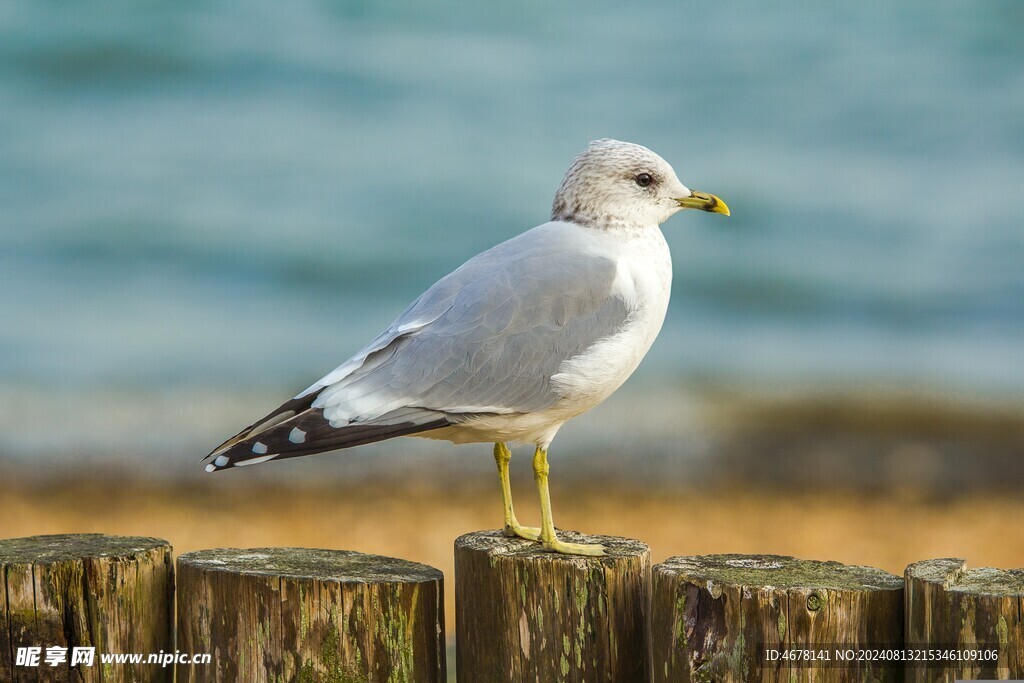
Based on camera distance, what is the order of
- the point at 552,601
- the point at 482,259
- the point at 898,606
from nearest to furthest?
the point at 898,606 < the point at 552,601 < the point at 482,259

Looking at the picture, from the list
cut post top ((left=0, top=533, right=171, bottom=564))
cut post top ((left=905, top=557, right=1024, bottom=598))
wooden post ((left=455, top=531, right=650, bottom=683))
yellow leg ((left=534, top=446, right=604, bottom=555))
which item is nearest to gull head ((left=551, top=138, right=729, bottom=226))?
yellow leg ((left=534, top=446, right=604, bottom=555))

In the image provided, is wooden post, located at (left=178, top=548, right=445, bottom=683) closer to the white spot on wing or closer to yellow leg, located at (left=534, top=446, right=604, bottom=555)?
the white spot on wing

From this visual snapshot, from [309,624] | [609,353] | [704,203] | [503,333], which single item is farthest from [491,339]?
[309,624]

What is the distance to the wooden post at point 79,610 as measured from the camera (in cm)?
312

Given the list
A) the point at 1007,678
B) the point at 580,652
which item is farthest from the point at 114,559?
the point at 1007,678

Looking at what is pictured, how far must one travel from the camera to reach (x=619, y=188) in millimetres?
3824

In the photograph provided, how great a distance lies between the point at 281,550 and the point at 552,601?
83 cm

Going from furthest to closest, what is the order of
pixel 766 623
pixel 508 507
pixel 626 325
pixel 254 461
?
pixel 508 507 < pixel 626 325 < pixel 254 461 < pixel 766 623

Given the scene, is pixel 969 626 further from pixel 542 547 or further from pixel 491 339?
pixel 491 339

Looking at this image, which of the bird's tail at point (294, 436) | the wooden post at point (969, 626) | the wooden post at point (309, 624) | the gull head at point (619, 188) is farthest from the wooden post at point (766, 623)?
the gull head at point (619, 188)

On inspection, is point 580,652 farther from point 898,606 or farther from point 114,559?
point 114,559

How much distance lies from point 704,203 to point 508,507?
3.90 feet

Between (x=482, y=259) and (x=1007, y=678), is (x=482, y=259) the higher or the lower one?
the higher one

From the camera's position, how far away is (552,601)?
3.17 m
